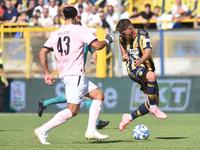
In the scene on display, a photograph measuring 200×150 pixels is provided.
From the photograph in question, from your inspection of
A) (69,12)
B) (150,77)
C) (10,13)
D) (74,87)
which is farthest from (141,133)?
(10,13)

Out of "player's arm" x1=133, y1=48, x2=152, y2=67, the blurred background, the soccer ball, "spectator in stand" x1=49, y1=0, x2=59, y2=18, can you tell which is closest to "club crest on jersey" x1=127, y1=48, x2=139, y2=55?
"player's arm" x1=133, y1=48, x2=152, y2=67

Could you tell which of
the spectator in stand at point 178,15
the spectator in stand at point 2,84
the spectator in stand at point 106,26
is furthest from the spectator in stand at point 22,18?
the spectator in stand at point 178,15

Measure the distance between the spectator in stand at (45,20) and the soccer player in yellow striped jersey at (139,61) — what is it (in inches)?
303

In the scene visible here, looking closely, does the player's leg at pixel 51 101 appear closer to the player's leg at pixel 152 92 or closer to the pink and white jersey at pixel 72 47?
the player's leg at pixel 152 92

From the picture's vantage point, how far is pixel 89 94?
19.9ft

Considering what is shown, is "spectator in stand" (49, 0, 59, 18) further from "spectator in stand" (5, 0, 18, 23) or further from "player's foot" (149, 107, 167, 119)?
"player's foot" (149, 107, 167, 119)

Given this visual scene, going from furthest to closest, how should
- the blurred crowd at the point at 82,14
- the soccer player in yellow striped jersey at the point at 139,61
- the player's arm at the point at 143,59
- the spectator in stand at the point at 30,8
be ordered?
1. the spectator in stand at the point at 30,8
2. the blurred crowd at the point at 82,14
3. the soccer player in yellow striped jersey at the point at 139,61
4. the player's arm at the point at 143,59

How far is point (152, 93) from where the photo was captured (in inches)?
289

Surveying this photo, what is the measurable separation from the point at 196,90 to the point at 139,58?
670 centimetres

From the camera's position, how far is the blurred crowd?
14.9 metres

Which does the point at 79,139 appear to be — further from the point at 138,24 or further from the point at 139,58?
the point at 138,24

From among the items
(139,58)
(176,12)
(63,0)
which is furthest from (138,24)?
(139,58)

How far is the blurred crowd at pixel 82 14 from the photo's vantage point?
48.9 feet

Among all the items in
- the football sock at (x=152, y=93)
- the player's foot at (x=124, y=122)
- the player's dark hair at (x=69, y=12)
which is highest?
the player's dark hair at (x=69, y=12)
